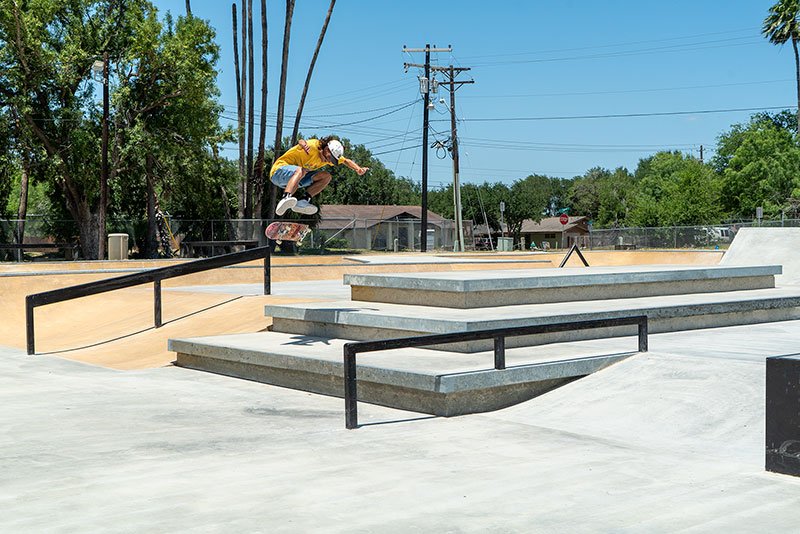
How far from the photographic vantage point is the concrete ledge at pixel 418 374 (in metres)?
8.09

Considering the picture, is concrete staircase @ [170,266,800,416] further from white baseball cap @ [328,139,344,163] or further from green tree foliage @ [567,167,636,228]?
green tree foliage @ [567,167,636,228]

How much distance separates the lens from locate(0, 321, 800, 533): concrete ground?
193 inches

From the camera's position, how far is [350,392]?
7.59 m

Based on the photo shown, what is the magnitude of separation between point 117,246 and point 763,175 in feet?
185

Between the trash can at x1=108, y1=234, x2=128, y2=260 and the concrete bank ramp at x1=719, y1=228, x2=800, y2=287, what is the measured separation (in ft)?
67.6

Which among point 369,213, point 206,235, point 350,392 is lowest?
point 350,392

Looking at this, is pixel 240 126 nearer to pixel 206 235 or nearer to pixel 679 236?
pixel 206 235

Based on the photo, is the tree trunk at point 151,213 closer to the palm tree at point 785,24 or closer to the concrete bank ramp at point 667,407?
the concrete bank ramp at point 667,407

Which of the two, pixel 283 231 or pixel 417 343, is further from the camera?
pixel 283 231

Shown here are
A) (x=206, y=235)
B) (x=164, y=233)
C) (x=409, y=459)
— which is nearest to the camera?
(x=409, y=459)

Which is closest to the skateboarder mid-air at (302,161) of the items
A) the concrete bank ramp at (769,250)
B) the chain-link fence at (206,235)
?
the concrete bank ramp at (769,250)

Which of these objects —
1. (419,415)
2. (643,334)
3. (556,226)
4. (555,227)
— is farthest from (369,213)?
(419,415)

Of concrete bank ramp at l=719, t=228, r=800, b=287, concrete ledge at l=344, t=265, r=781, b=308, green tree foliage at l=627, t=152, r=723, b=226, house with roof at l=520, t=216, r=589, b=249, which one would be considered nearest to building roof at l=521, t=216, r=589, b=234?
Result: house with roof at l=520, t=216, r=589, b=249

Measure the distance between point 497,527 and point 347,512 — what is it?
2.97 ft
